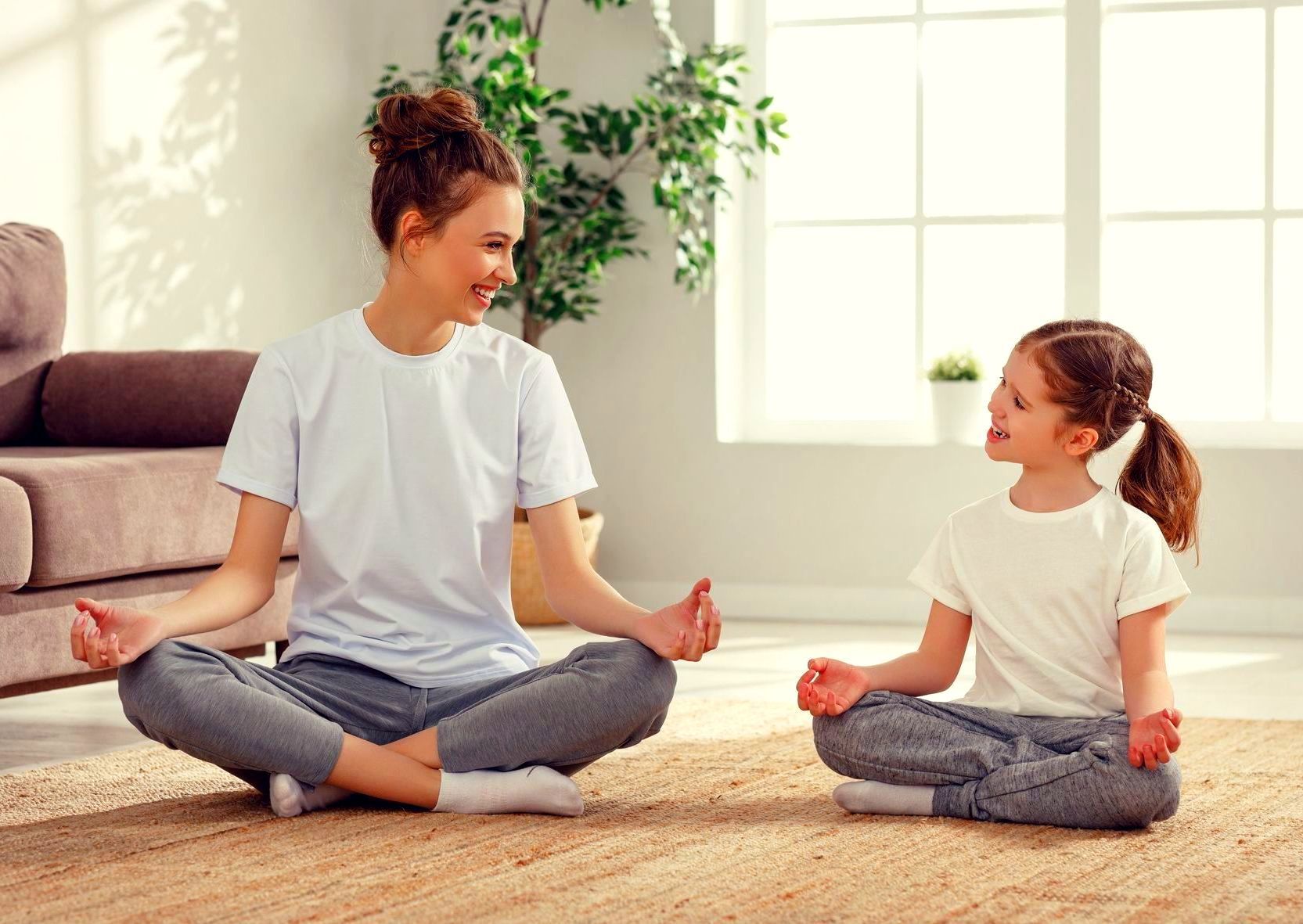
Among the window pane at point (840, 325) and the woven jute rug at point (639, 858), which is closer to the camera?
the woven jute rug at point (639, 858)

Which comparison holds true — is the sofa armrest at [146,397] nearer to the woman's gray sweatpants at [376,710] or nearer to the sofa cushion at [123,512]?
the sofa cushion at [123,512]

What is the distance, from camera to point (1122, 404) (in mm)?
1940

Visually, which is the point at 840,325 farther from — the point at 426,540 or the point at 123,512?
the point at 426,540

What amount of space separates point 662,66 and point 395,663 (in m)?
2.73

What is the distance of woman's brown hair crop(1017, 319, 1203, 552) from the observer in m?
1.94

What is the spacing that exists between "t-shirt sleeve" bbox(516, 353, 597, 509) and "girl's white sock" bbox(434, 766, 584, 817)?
33 cm

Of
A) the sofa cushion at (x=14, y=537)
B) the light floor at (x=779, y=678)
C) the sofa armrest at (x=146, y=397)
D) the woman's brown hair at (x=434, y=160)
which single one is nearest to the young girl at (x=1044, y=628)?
the woman's brown hair at (x=434, y=160)

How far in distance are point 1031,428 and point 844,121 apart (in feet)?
Answer: 8.68

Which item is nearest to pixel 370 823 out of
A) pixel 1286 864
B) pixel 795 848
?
pixel 795 848

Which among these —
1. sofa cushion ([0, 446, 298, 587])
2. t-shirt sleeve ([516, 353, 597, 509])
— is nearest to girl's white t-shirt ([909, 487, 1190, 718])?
t-shirt sleeve ([516, 353, 597, 509])

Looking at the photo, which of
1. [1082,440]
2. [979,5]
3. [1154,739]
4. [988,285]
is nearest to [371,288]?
[988,285]

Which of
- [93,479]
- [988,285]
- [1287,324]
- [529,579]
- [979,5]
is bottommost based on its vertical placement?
[529,579]

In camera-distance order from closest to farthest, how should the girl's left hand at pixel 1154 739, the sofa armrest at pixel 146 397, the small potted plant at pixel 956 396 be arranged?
the girl's left hand at pixel 1154 739
the sofa armrest at pixel 146 397
the small potted plant at pixel 956 396

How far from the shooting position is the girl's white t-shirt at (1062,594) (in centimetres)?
190
